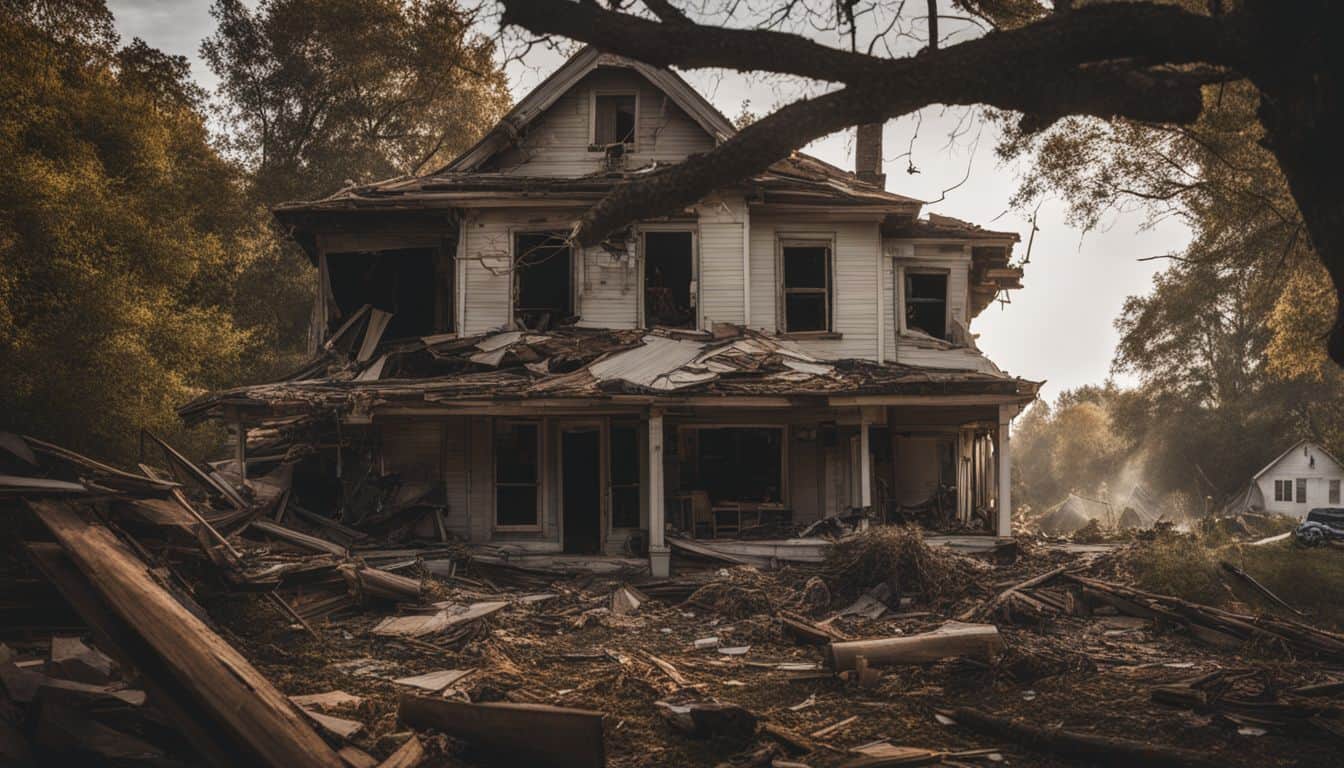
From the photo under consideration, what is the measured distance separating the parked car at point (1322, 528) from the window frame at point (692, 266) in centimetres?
1807

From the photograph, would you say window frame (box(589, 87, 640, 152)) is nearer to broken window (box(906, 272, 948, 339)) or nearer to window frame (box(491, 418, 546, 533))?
window frame (box(491, 418, 546, 533))

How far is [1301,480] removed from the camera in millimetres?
42844

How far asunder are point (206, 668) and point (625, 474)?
11.3 metres

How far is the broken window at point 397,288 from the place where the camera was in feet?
57.9

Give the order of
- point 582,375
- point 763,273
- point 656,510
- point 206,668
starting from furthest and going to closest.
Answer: point 763,273 → point 582,375 → point 656,510 → point 206,668

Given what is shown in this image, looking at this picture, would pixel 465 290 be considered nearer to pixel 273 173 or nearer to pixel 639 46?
pixel 639 46

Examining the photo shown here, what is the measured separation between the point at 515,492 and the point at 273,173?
66.6ft

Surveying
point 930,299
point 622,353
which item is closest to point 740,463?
point 622,353

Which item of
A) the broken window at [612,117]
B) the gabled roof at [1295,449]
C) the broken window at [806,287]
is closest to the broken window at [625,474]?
the broken window at [806,287]

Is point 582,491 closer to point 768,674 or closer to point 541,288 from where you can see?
point 541,288

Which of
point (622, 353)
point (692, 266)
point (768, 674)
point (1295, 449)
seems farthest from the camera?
point (1295, 449)

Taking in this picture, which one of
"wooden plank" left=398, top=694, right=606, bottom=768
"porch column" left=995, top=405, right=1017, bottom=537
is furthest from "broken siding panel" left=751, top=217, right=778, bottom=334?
"wooden plank" left=398, top=694, right=606, bottom=768

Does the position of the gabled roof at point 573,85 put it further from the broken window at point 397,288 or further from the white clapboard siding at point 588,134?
the broken window at point 397,288

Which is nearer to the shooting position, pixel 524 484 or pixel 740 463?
pixel 524 484
